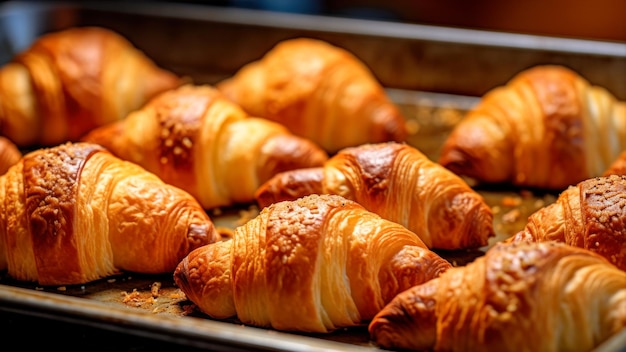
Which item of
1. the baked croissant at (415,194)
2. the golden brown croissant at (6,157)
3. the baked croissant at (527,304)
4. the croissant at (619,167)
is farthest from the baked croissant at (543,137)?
the golden brown croissant at (6,157)

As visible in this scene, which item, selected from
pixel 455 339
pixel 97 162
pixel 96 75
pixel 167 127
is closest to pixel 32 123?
pixel 96 75

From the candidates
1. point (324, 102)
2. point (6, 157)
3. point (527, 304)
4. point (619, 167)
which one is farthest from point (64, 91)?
point (527, 304)

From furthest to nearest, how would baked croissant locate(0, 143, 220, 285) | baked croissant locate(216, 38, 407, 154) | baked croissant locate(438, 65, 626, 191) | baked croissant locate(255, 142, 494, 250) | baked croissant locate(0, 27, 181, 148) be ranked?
baked croissant locate(0, 27, 181, 148)
baked croissant locate(216, 38, 407, 154)
baked croissant locate(438, 65, 626, 191)
baked croissant locate(255, 142, 494, 250)
baked croissant locate(0, 143, 220, 285)

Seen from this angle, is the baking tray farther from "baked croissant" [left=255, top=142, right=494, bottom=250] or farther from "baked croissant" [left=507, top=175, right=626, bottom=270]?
"baked croissant" [left=507, top=175, right=626, bottom=270]

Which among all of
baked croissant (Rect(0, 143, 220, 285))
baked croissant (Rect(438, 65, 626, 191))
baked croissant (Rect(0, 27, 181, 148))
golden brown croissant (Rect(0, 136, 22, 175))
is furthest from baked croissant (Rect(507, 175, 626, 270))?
baked croissant (Rect(0, 27, 181, 148))

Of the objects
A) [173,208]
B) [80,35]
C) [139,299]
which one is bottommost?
[139,299]

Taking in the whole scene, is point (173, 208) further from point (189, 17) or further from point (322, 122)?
point (189, 17)
